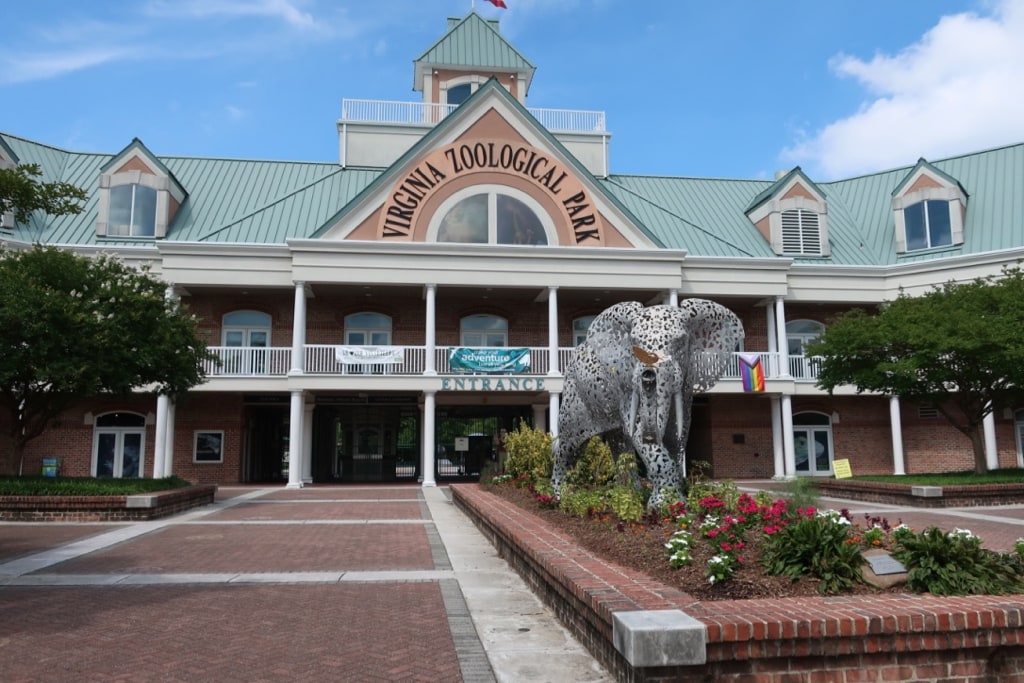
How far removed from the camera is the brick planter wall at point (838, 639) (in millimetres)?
4363

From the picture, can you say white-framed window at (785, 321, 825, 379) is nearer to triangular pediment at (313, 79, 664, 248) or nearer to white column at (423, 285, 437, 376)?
triangular pediment at (313, 79, 664, 248)

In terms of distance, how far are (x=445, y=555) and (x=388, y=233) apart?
16286 millimetres

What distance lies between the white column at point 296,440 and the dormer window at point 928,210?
22675 millimetres

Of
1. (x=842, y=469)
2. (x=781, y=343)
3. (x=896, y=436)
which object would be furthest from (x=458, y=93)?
(x=842, y=469)

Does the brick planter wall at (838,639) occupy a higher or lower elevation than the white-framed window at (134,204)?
lower

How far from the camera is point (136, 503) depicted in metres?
14.6

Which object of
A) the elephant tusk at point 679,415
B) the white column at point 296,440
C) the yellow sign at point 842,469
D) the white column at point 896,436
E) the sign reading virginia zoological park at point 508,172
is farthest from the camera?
the white column at point 896,436

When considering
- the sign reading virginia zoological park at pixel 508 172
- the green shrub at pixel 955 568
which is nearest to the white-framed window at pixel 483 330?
the sign reading virginia zoological park at pixel 508 172

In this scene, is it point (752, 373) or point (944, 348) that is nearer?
point (944, 348)

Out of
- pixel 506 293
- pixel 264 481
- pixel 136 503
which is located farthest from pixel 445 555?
pixel 264 481

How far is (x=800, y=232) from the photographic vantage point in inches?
1168

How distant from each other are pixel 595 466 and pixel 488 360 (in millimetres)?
11301

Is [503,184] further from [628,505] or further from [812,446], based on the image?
[628,505]

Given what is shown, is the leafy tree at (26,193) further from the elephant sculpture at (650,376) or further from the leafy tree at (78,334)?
the elephant sculpture at (650,376)
